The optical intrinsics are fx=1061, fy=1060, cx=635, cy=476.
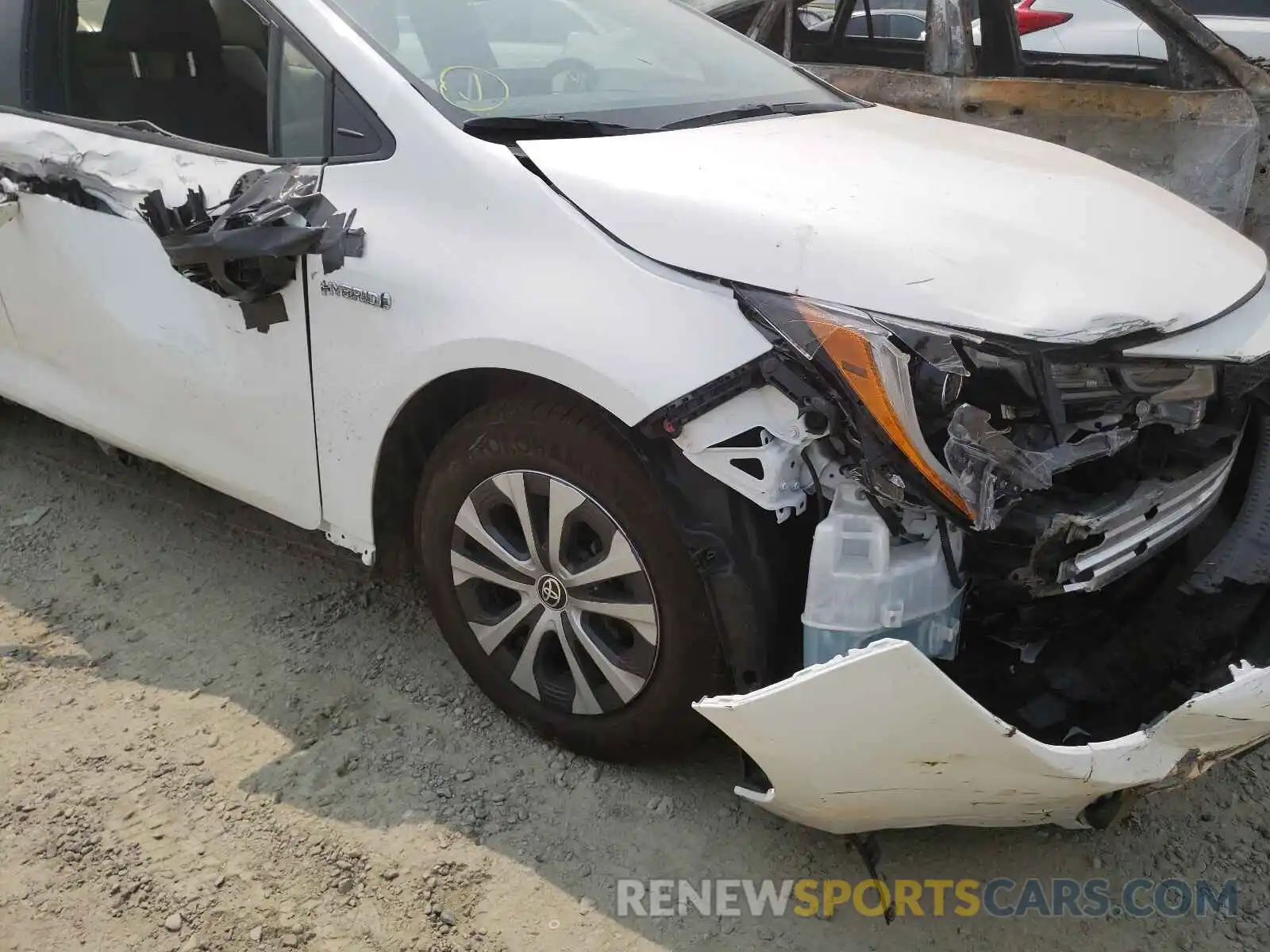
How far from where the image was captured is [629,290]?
1.93 meters

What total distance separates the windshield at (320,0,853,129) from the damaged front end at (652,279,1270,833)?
2.72 feet

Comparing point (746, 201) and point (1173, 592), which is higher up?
point (746, 201)

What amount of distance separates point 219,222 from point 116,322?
70 cm

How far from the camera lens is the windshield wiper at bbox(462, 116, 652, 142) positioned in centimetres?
218

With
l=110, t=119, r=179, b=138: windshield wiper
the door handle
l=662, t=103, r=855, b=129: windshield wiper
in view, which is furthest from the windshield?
the door handle

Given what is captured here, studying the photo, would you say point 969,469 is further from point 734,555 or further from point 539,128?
point 539,128

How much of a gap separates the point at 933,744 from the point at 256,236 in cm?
166

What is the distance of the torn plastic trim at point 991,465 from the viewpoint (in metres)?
1.72

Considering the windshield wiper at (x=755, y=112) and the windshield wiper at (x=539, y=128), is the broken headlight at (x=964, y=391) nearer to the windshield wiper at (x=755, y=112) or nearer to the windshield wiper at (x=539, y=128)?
the windshield wiper at (x=539, y=128)

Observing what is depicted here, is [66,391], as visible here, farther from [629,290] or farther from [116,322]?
[629,290]

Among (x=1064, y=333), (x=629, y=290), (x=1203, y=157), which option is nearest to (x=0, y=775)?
(x=629, y=290)

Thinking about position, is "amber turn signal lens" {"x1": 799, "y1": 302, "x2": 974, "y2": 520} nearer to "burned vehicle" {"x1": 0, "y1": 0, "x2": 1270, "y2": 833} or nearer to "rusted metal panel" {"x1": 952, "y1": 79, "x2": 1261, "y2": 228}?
"burned vehicle" {"x1": 0, "y1": 0, "x2": 1270, "y2": 833}

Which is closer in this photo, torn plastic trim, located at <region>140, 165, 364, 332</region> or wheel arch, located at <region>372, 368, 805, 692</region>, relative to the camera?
wheel arch, located at <region>372, 368, 805, 692</region>

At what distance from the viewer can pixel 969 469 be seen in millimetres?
1744
